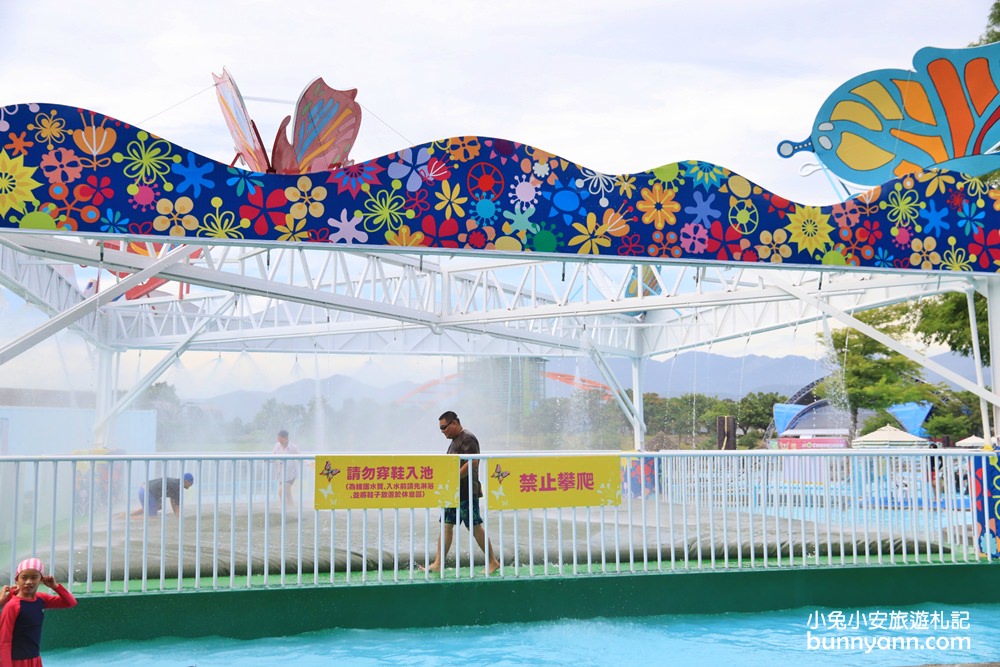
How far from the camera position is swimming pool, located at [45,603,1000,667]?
622 centimetres

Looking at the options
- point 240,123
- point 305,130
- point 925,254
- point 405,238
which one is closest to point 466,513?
point 405,238

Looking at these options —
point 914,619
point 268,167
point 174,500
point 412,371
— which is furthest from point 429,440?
point 914,619

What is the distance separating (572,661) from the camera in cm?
624

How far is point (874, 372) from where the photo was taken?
36.3 metres

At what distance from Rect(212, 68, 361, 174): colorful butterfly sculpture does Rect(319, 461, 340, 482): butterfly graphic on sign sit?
306 centimetres

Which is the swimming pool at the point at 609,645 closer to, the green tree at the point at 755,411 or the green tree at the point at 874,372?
the green tree at the point at 874,372

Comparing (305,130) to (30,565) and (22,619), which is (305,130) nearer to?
(30,565)

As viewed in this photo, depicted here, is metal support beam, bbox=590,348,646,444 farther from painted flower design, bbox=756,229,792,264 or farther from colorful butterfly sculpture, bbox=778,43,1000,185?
painted flower design, bbox=756,229,792,264

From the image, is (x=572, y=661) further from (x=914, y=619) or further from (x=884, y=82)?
(x=884, y=82)

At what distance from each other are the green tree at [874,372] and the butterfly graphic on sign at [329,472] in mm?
31712

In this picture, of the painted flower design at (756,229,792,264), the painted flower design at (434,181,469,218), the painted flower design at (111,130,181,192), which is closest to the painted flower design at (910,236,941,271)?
the painted flower design at (756,229,792,264)

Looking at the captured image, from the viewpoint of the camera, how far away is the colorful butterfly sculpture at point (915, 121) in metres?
8.45

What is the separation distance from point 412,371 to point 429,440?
2486 millimetres

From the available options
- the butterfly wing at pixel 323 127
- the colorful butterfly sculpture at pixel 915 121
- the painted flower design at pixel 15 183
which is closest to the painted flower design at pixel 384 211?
the butterfly wing at pixel 323 127
